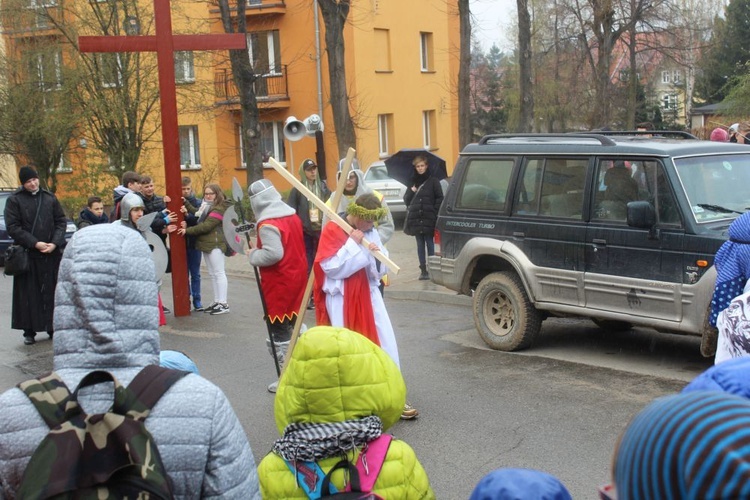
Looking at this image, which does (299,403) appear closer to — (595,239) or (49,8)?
(595,239)

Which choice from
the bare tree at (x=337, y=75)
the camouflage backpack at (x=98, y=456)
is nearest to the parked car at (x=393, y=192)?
the bare tree at (x=337, y=75)

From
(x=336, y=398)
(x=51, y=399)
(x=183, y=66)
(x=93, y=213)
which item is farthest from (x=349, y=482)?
(x=183, y=66)

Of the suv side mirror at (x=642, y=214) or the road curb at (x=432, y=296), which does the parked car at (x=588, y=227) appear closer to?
the suv side mirror at (x=642, y=214)

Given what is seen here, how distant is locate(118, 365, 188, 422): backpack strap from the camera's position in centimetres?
206

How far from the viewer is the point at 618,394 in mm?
7281

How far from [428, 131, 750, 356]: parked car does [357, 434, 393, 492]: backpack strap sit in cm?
496

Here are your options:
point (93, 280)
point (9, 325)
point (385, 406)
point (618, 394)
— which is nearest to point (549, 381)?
point (618, 394)

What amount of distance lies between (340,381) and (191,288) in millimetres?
10028

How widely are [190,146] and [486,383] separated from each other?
30.3 meters

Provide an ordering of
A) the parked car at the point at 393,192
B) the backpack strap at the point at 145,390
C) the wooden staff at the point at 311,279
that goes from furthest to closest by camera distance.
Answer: the parked car at the point at 393,192 < the wooden staff at the point at 311,279 < the backpack strap at the point at 145,390

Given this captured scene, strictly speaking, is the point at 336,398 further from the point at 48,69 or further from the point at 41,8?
the point at 48,69

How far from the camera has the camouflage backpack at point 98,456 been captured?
1.94 m

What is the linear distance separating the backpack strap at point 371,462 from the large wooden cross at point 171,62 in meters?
9.13

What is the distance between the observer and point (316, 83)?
110 ft
